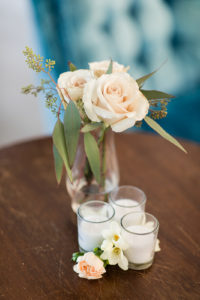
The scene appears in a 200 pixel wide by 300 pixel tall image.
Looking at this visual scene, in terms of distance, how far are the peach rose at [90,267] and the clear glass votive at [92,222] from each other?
0.03 meters

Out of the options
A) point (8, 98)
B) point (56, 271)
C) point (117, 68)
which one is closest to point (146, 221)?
point (56, 271)

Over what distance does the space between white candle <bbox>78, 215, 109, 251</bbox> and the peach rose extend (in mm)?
30

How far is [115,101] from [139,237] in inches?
10.0

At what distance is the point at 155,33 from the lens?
5.40 feet

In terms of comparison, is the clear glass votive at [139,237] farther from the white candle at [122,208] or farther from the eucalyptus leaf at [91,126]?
the eucalyptus leaf at [91,126]

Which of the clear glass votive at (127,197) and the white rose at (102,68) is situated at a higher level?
the white rose at (102,68)

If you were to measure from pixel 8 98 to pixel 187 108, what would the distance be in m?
1.15

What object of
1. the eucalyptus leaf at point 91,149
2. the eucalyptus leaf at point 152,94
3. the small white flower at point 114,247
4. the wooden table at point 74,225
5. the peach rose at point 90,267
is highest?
the eucalyptus leaf at point 152,94

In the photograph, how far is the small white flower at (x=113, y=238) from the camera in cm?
65

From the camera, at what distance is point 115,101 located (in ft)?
2.02

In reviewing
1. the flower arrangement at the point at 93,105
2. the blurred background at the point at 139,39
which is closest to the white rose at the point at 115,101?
the flower arrangement at the point at 93,105

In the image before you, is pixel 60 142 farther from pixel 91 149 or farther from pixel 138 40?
pixel 138 40

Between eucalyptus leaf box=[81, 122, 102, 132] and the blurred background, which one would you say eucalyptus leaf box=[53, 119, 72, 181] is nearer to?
eucalyptus leaf box=[81, 122, 102, 132]

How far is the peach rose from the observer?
648 mm
